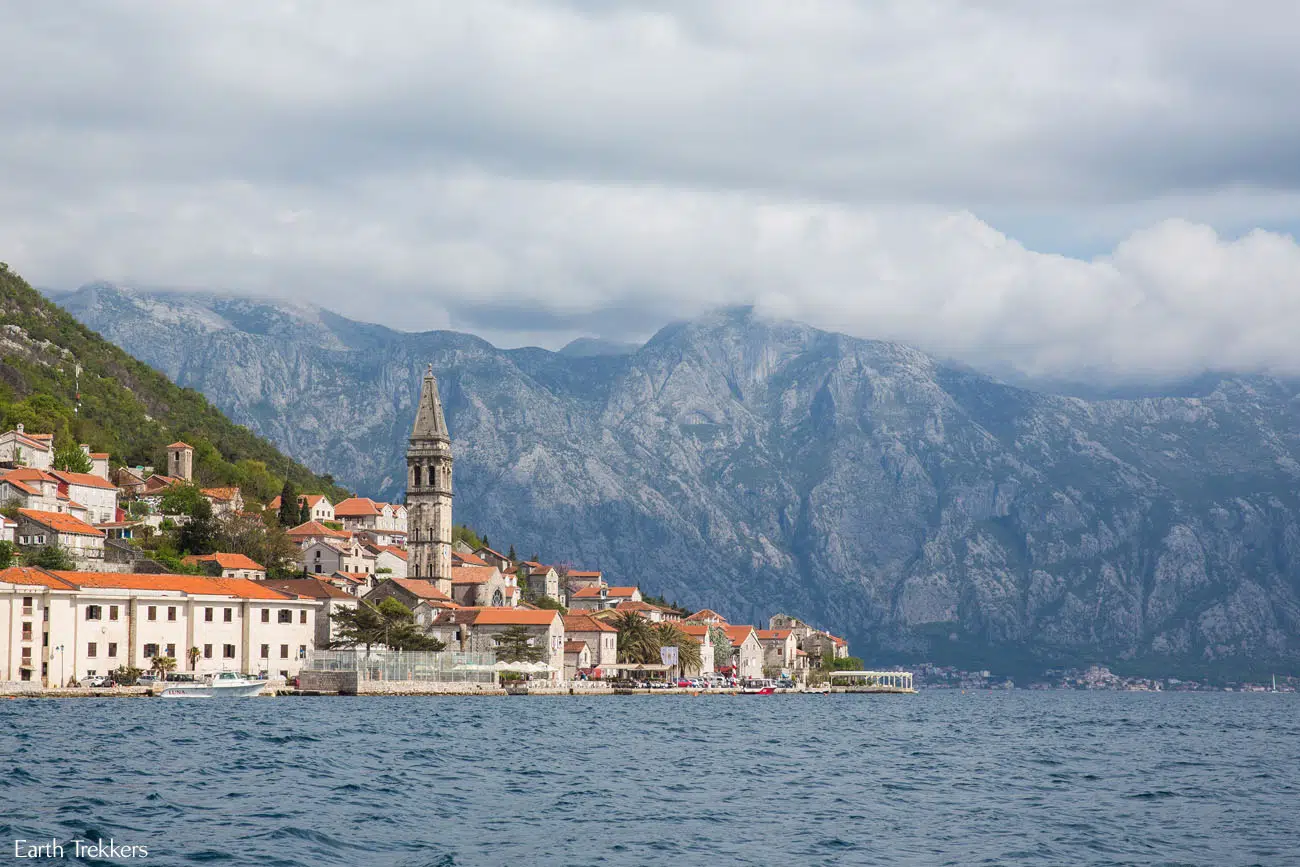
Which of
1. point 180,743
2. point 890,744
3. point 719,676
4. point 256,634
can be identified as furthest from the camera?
point 719,676

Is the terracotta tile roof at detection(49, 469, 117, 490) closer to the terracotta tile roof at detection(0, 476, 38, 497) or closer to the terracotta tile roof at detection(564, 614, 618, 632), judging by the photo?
the terracotta tile roof at detection(0, 476, 38, 497)

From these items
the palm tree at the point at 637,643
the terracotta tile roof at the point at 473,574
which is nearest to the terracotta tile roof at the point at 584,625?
the palm tree at the point at 637,643

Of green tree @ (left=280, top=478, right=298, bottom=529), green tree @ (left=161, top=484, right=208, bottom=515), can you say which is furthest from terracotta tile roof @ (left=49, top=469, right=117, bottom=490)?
green tree @ (left=280, top=478, right=298, bottom=529)

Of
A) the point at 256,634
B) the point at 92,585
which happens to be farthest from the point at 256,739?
the point at 256,634

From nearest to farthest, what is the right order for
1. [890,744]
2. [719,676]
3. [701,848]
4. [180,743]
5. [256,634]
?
[701,848] → [180,743] → [890,744] → [256,634] → [719,676]

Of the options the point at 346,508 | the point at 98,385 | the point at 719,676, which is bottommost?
the point at 719,676

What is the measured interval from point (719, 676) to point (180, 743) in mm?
140564

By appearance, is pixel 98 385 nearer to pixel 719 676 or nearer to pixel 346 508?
pixel 346 508

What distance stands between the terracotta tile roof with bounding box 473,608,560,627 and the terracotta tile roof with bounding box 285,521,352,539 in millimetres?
24107

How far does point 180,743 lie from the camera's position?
193 ft

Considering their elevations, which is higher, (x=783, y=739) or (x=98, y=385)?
(x=98, y=385)

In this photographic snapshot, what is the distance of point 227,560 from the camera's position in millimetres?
136500

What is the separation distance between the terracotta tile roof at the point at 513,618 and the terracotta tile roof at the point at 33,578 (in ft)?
166

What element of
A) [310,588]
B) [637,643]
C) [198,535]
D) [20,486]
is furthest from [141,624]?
[637,643]
